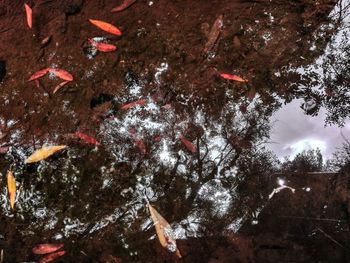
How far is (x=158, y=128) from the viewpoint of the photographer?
279 cm

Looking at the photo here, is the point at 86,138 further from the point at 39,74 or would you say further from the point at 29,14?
the point at 29,14

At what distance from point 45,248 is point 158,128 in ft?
4.20

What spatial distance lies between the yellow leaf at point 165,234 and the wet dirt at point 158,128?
0.14 ft

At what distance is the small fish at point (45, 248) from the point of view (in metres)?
2.55

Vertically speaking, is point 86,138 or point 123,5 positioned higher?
point 123,5

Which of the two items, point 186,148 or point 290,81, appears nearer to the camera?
point 186,148

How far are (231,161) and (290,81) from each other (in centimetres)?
89

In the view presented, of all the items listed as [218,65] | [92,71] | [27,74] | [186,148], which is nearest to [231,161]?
[186,148]

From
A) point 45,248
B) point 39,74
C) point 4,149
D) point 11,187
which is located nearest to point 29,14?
point 39,74

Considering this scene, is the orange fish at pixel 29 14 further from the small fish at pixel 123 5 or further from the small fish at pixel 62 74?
the small fish at pixel 123 5

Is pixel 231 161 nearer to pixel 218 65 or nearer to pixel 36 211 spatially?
pixel 218 65

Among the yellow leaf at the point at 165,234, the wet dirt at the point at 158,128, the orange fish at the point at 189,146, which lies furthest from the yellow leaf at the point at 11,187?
the orange fish at the point at 189,146

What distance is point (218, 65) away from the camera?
2898 mm

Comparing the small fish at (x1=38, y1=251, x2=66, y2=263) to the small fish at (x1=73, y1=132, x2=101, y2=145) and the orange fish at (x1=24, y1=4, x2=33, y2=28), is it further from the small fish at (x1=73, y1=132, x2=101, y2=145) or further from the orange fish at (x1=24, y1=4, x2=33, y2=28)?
the orange fish at (x1=24, y1=4, x2=33, y2=28)
